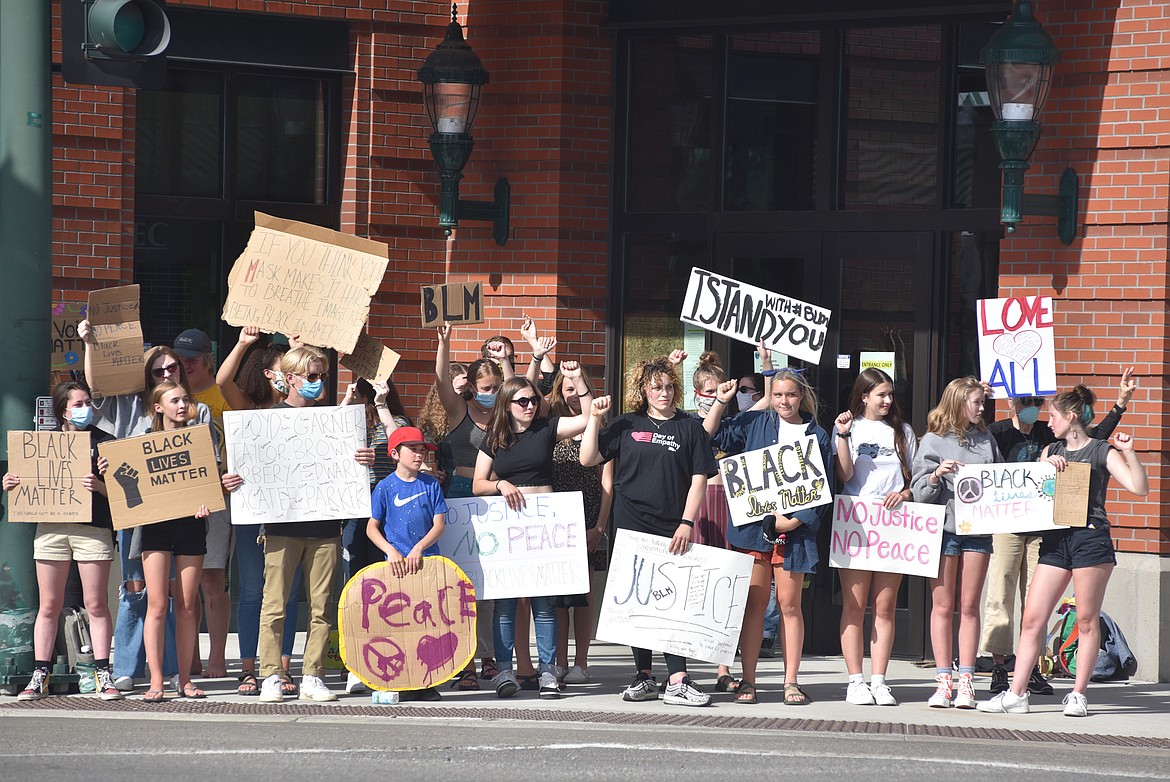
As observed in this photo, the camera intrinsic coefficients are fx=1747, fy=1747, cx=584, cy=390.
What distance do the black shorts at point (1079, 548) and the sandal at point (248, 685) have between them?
4.38m

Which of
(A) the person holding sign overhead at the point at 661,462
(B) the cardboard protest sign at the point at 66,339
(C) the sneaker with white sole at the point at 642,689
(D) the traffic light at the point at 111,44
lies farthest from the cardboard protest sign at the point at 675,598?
(B) the cardboard protest sign at the point at 66,339

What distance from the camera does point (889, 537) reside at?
973cm

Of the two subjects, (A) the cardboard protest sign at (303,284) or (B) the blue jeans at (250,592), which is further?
(A) the cardboard protest sign at (303,284)

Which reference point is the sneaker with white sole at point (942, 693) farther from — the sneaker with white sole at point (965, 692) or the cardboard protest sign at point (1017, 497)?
the cardboard protest sign at point (1017, 497)

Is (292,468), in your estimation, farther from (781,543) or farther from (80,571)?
(781,543)

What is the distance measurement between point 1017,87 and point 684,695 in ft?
14.3

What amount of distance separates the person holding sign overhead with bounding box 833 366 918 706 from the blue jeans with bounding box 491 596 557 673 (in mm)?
1636

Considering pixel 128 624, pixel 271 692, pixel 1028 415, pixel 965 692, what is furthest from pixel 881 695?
pixel 128 624

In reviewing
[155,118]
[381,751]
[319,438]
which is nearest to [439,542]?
[319,438]

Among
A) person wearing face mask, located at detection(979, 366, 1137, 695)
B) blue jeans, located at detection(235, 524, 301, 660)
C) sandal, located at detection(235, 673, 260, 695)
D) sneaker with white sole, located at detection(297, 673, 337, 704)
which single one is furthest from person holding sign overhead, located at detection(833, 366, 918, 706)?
sandal, located at detection(235, 673, 260, 695)

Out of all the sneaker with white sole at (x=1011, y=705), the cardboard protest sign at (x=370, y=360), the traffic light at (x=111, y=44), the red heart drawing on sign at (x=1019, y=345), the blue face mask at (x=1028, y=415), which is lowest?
the sneaker with white sole at (x=1011, y=705)

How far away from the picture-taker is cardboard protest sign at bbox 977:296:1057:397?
396 inches

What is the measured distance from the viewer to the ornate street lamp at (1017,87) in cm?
1079

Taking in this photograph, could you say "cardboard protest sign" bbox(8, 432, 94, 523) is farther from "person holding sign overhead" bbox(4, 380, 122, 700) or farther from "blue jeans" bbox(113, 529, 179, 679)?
"blue jeans" bbox(113, 529, 179, 679)
